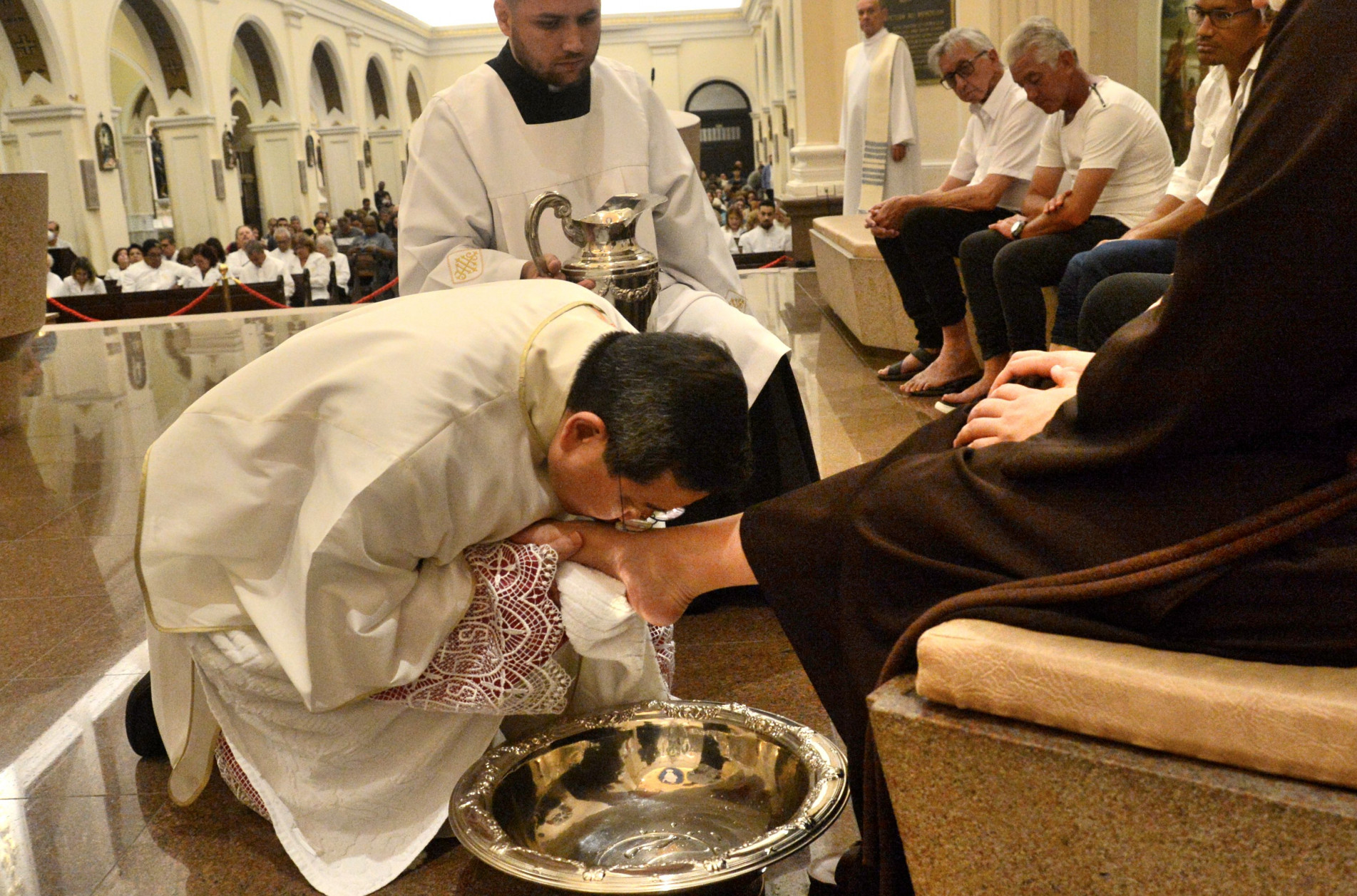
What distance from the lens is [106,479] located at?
5.02m

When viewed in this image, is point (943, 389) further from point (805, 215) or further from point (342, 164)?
point (342, 164)

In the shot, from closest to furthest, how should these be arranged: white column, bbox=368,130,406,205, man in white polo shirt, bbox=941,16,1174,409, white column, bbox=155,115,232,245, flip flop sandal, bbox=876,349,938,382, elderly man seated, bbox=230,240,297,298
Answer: man in white polo shirt, bbox=941,16,1174,409 → flip flop sandal, bbox=876,349,938,382 → elderly man seated, bbox=230,240,297,298 → white column, bbox=155,115,232,245 → white column, bbox=368,130,406,205

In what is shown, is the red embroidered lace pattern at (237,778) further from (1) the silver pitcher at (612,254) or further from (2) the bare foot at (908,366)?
(2) the bare foot at (908,366)

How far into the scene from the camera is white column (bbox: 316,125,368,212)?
92.2 ft

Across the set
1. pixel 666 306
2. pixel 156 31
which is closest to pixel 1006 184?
pixel 666 306

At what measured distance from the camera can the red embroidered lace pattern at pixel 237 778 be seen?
2.31 m

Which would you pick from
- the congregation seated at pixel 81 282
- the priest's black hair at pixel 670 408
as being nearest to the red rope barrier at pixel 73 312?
the congregation seated at pixel 81 282

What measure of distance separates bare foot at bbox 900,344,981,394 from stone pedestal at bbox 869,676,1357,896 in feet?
12.7

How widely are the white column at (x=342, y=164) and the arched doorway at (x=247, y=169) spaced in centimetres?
223

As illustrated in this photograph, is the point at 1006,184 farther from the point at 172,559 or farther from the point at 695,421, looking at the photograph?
the point at 172,559

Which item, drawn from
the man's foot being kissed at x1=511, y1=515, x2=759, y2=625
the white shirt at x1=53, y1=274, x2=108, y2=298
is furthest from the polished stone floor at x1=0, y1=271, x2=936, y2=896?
the white shirt at x1=53, y1=274, x2=108, y2=298

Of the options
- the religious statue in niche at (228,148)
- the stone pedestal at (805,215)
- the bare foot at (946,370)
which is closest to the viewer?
the bare foot at (946,370)

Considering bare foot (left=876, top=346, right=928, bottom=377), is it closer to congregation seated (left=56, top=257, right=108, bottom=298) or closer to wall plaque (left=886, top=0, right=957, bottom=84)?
wall plaque (left=886, top=0, right=957, bottom=84)

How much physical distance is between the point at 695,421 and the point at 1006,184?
3902 mm
